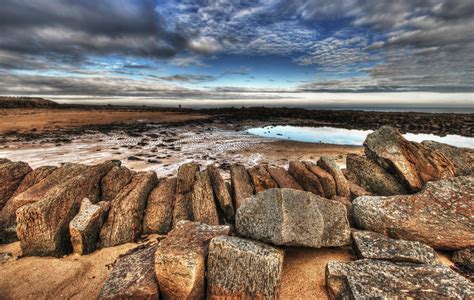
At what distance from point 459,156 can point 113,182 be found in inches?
399

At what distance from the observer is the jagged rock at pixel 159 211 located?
6148mm

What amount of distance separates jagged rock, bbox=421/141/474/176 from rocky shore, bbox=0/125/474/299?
32 millimetres

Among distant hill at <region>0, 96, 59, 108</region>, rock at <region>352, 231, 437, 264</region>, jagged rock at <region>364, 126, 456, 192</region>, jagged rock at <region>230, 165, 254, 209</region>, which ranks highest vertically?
distant hill at <region>0, 96, 59, 108</region>

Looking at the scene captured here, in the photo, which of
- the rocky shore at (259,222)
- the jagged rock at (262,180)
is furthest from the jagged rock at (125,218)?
the jagged rock at (262,180)

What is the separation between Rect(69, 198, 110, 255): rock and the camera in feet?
17.1

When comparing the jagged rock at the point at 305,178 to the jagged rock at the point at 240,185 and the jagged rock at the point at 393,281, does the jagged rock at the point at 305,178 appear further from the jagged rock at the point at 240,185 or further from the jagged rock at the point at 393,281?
the jagged rock at the point at 393,281

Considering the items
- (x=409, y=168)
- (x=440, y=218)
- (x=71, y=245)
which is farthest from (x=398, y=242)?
(x=71, y=245)

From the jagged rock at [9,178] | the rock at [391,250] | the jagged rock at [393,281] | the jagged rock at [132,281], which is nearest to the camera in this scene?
the jagged rock at [393,281]

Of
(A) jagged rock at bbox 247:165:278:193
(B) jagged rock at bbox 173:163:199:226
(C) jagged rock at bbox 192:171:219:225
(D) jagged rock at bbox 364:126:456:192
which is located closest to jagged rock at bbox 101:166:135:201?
(B) jagged rock at bbox 173:163:199:226

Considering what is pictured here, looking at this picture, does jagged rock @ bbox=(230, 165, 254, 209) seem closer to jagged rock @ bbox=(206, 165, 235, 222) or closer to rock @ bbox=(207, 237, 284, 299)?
jagged rock @ bbox=(206, 165, 235, 222)

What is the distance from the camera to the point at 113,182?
23.2ft

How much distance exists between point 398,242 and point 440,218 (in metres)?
1.46

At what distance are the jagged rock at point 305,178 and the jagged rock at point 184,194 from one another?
3.05 meters

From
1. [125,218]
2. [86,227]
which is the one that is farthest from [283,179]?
[86,227]
